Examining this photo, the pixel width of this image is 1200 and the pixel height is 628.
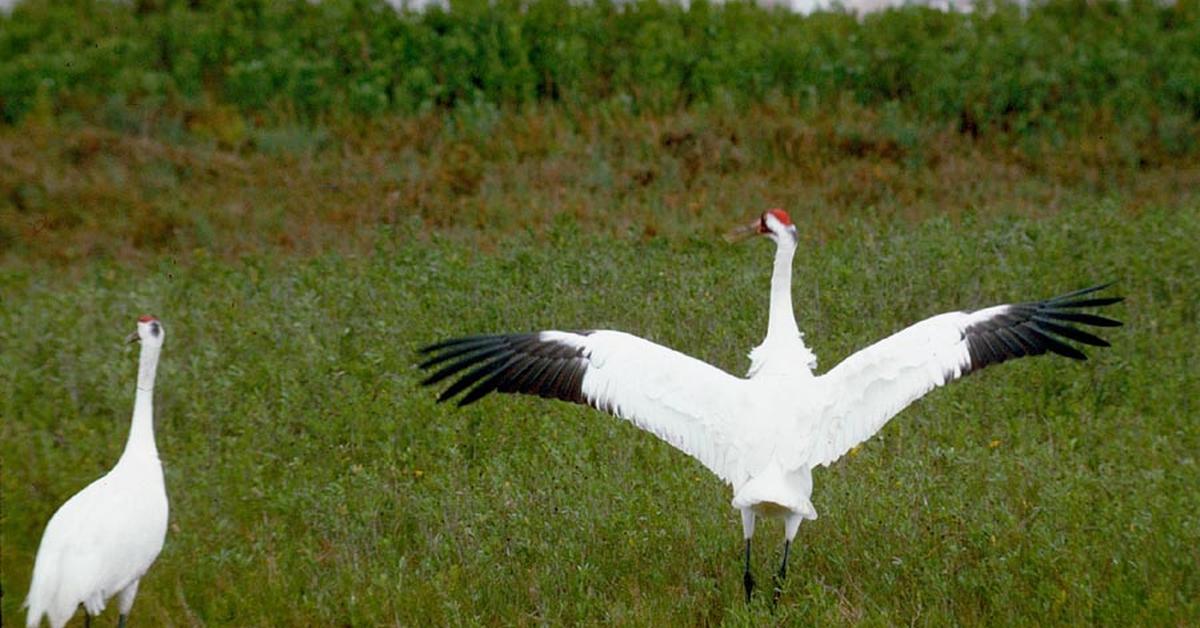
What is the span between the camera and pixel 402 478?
26.1ft

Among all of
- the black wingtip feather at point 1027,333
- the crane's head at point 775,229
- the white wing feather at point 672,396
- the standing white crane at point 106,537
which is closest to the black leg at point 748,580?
the white wing feather at point 672,396

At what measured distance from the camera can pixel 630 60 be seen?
15633 millimetres

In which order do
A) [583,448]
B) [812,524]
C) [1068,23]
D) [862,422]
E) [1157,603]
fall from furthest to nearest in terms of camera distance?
[1068,23], [583,448], [812,524], [862,422], [1157,603]

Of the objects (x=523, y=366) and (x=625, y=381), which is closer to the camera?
(x=625, y=381)

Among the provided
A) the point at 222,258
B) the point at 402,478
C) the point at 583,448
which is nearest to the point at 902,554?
the point at 583,448

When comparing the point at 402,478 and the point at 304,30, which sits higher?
the point at 304,30

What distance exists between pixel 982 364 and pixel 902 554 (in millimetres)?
931

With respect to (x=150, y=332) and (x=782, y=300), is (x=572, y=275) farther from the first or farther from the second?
(x=150, y=332)

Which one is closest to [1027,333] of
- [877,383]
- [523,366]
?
[877,383]

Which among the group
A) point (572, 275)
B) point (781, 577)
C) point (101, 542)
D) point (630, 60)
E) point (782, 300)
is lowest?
point (781, 577)

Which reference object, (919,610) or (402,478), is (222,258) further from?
(919,610)

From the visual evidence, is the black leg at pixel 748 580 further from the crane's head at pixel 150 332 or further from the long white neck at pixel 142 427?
the crane's head at pixel 150 332

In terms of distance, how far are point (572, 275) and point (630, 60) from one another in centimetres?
602

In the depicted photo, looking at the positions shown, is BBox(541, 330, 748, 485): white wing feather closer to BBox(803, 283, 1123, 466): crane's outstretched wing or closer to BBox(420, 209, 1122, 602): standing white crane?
BBox(420, 209, 1122, 602): standing white crane
